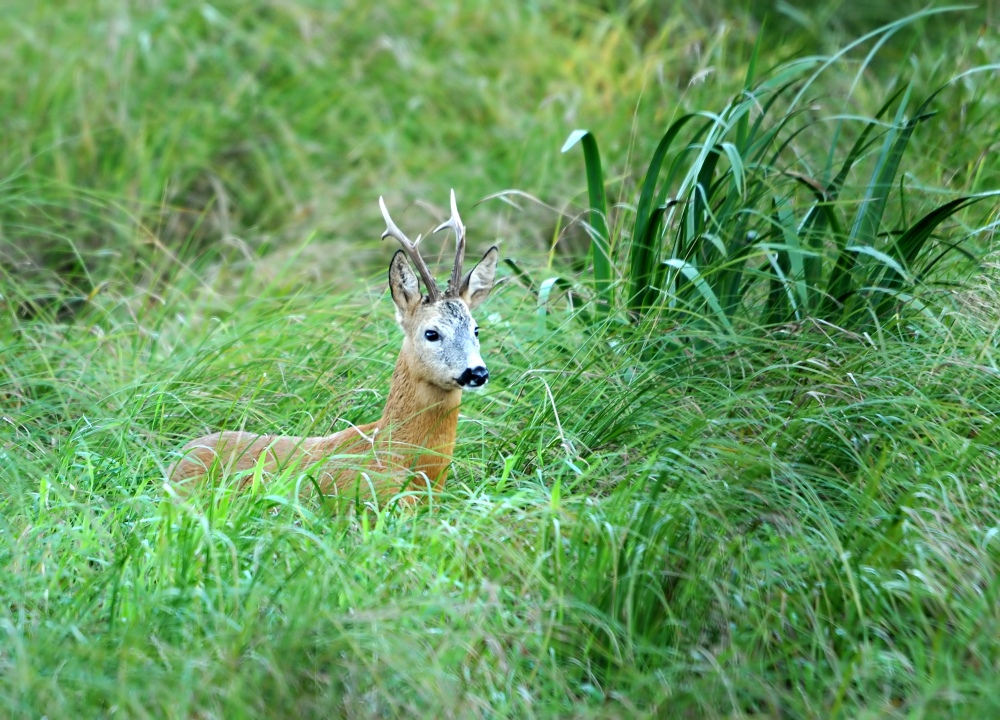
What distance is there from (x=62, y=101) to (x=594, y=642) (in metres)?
5.07

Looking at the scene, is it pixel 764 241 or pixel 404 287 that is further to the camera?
pixel 764 241

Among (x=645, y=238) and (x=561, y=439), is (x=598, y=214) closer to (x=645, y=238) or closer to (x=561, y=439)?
(x=645, y=238)

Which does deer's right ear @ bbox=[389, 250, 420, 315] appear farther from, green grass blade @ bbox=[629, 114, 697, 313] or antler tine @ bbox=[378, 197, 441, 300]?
green grass blade @ bbox=[629, 114, 697, 313]

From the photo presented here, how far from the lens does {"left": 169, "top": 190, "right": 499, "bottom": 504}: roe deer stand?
3854 millimetres

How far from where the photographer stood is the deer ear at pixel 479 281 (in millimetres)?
4191

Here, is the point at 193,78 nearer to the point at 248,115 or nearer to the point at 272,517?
the point at 248,115

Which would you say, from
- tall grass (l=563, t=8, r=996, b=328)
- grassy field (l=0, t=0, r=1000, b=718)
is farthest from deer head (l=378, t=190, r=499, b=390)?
tall grass (l=563, t=8, r=996, b=328)

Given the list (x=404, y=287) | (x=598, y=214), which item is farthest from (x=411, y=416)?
(x=598, y=214)

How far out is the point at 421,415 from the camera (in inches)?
157

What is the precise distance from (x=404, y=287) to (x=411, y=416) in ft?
1.53

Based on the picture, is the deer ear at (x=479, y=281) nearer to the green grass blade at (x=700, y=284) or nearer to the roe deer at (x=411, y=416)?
the roe deer at (x=411, y=416)

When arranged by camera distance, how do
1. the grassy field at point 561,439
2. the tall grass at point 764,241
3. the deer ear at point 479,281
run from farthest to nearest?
the deer ear at point 479,281 → the tall grass at point 764,241 → the grassy field at point 561,439

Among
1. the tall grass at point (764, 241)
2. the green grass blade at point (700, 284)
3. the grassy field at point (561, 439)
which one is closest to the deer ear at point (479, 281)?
the grassy field at point (561, 439)

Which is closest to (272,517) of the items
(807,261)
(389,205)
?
(807,261)
